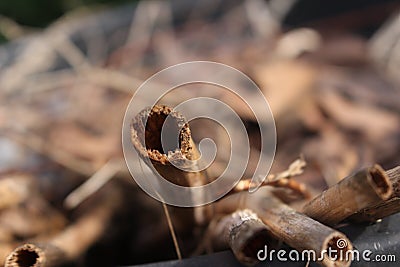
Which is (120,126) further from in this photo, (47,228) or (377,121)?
(377,121)

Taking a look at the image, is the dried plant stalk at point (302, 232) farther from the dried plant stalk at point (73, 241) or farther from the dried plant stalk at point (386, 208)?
the dried plant stalk at point (73, 241)

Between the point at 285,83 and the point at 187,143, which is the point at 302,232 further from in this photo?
the point at 285,83

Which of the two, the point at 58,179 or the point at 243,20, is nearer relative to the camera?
the point at 58,179

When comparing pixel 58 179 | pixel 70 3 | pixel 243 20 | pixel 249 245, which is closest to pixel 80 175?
pixel 58 179

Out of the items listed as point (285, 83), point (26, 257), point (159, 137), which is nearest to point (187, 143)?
point (159, 137)

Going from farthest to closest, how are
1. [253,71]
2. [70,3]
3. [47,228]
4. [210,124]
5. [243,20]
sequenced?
[70,3]
[243,20]
[253,71]
[210,124]
[47,228]

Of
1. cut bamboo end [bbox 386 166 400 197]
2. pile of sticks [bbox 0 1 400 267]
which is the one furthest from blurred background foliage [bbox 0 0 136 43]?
cut bamboo end [bbox 386 166 400 197]

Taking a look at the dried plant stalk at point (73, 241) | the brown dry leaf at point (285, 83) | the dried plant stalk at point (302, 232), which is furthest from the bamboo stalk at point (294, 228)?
the brown dry leaf at point (285, 83)
